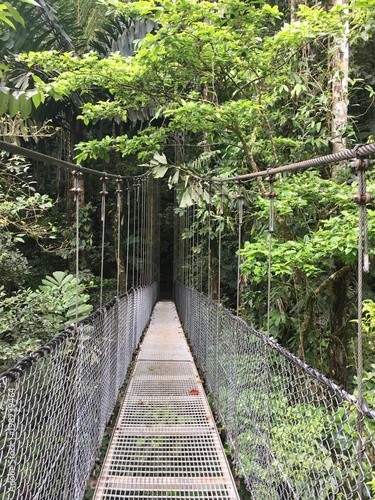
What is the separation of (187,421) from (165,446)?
232 mm

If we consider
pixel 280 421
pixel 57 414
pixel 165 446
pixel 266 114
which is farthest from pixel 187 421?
pixel 266 114

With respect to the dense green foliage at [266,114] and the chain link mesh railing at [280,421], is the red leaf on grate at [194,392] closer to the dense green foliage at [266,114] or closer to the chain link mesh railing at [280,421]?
the chain link mesh railing at [280,421]

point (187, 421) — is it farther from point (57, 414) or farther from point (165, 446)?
point (57, 414)

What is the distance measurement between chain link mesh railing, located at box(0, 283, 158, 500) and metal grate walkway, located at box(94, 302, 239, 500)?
154 mm

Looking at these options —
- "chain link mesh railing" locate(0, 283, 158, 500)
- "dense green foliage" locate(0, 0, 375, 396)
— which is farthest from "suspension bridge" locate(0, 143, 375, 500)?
"dense green foliage" locate(0, 0, 375, 396)

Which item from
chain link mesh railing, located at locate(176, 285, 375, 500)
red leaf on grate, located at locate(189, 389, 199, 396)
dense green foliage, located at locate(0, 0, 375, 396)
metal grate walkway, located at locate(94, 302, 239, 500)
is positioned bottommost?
metal grate walkway, located at locate(94, 302, 239, 500)

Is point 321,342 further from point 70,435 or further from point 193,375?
point 70,435

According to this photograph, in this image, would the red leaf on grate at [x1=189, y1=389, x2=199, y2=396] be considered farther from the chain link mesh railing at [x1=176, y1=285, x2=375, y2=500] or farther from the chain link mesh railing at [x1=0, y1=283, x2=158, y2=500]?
the chain link mesh railing at [x1=0, y1=283, x2=158, y2=500]

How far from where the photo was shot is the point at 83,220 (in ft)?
19.0

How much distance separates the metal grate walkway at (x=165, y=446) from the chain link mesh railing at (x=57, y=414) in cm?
15

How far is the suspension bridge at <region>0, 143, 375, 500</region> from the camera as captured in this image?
871mm

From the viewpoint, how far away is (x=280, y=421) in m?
1.36

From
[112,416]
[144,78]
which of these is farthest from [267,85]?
[112,416]

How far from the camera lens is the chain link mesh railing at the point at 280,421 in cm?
93
